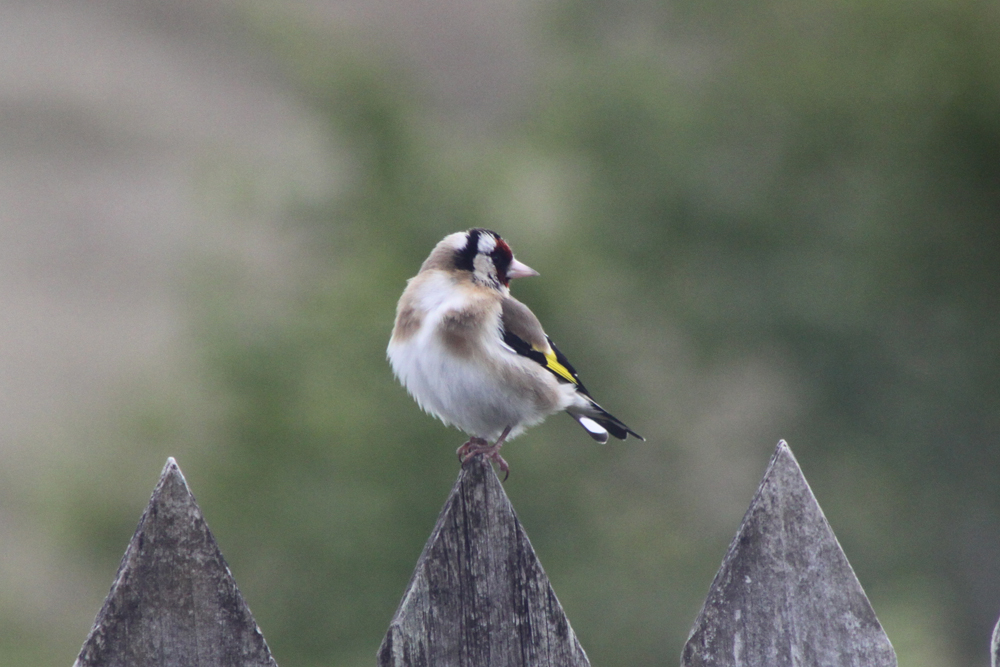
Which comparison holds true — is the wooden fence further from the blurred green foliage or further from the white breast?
the blurred green foliage

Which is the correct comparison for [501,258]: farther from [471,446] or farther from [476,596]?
[476,596]

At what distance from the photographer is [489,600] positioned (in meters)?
2.36

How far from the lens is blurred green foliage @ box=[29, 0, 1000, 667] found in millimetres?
9797

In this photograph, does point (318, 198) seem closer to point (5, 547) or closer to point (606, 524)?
point (606, 524)

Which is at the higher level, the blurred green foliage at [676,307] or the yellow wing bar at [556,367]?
the blurred green foliage at [676,307]

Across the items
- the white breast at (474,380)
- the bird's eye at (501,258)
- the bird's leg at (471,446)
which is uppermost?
the bird's eye at (501,258)

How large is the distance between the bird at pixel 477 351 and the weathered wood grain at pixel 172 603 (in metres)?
1.40

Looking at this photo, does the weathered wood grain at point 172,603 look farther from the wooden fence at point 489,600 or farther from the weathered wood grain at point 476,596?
the weathered wood grain at point 476,596

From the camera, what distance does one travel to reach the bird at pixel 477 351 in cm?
368

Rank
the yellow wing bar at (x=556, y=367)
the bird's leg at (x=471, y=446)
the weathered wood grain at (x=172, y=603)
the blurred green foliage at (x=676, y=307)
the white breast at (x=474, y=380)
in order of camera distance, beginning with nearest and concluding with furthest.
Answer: the weathered wood grain at (x=172, y=603) → the bird's leg at (x=471, y=446) → the white breast at (x=474, y=380) → the yellow wing bar at (x=556, y=367) → the blurred green foliage at (x=676, y=307)

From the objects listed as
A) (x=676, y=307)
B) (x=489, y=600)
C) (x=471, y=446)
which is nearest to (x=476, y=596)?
(x=489, y=600)

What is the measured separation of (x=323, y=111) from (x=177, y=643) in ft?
30.2

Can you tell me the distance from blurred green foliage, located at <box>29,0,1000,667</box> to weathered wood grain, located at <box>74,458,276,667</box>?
24.1ft

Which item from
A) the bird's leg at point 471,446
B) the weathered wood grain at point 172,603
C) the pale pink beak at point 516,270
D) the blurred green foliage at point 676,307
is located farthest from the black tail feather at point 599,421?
the blurred green foliage at point 676,307
